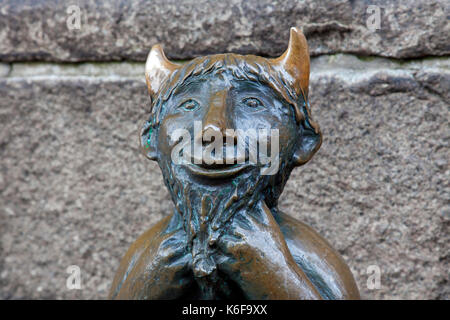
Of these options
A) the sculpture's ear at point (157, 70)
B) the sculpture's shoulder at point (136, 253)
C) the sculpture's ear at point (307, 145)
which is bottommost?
the sculpture's shoulder at point (136, 253)

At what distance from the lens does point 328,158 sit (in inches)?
63.5

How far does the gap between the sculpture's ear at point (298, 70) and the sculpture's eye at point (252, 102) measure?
0.08m

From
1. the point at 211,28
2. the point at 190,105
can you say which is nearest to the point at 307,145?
the point at 190,105

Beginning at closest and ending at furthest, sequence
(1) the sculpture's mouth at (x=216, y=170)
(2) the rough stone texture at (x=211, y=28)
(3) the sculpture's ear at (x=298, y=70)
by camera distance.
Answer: (1) the sculpture's mouth at (x=216, y=170) → (3) the sculpture's ear at (x=298, y=70) → (2) the rough stone texture at (x=211, y=28)

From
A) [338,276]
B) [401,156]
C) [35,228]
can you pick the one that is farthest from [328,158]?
[35,228]

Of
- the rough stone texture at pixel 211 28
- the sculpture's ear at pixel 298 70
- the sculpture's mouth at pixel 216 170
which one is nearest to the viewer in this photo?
the sculpture's mouth at pixel 216 170

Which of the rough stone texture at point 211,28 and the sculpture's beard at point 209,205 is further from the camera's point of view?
the rough stone texture at point 211,28

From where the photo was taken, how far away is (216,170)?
3.28 feet

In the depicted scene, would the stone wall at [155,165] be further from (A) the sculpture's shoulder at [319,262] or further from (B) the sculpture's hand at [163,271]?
(B) the sculpture's hand at [163,271]

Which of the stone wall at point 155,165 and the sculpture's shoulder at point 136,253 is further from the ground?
the stone wall at point 155,165

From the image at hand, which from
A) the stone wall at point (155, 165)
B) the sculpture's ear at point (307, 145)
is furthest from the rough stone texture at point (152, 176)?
the sculpture's ear at point (307, 145)

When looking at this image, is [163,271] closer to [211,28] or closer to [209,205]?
[209,205]

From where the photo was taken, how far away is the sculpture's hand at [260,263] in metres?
0.99

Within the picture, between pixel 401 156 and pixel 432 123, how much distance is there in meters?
0.12
